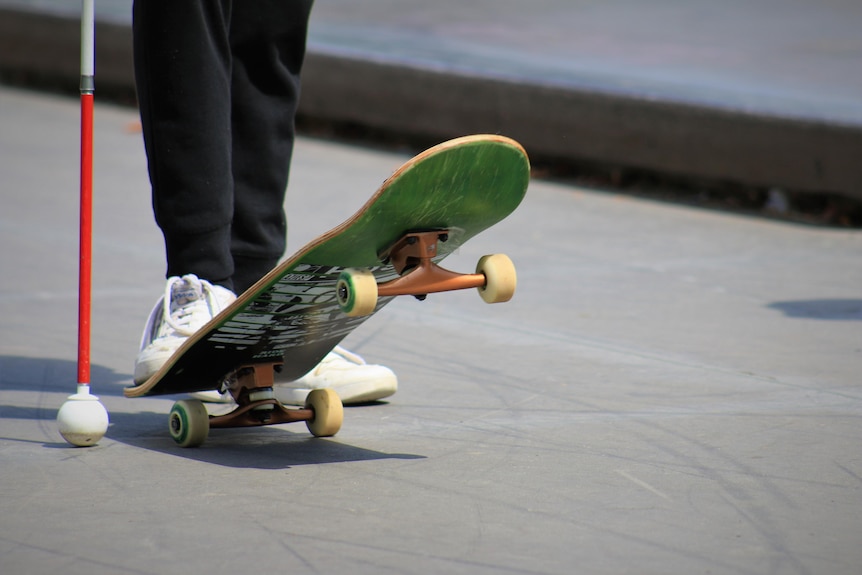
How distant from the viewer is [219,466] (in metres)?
2.04

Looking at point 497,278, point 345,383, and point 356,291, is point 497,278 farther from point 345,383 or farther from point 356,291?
point 345,383

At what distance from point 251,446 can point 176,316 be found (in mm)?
389

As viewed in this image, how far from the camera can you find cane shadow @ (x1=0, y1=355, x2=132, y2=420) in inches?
94.7

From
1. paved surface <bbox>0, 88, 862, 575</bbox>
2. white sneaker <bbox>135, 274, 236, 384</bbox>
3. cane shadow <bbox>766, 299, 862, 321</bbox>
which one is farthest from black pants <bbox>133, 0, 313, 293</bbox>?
cane shadow <bbox>766, 299, 862, 321</bbox>

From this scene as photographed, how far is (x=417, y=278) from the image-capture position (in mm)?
1939

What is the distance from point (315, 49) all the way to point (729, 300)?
3764 millimetres

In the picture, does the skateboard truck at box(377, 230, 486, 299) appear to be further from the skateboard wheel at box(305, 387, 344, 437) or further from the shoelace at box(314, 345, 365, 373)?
the shoelace at box(314, 345, 365, 373)

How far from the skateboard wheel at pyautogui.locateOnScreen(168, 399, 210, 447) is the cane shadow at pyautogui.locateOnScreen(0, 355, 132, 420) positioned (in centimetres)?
35

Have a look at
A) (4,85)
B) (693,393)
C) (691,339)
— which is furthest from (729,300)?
(4,85)

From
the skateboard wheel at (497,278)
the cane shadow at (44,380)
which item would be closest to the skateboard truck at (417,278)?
the skateboard wheel at (497,278)

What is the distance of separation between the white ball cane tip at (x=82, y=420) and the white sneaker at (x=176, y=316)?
260mm

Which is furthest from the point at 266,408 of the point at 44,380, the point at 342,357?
the point at 44,380

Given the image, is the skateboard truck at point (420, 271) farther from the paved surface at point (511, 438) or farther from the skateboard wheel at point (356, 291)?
the paved surface at point (511, 438)

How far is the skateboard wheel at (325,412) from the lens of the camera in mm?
2211
